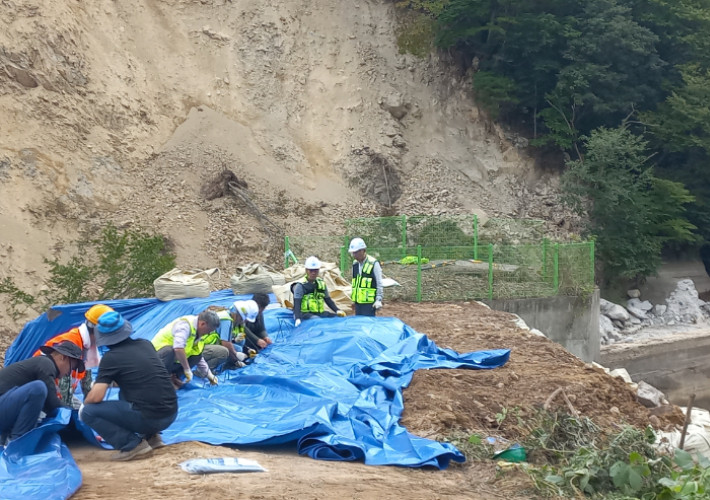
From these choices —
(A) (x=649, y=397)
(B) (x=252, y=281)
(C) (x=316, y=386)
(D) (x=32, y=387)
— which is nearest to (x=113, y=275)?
(B) (x=252, y=281)

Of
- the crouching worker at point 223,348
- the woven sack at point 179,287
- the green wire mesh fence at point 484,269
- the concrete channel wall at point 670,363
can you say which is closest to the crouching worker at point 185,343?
the crouching worker at point 223,348

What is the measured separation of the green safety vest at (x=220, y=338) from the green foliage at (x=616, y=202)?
1482cm

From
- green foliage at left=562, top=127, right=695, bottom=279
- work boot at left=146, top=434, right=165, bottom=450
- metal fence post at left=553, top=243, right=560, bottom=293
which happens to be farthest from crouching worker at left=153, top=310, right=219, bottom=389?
green foliage at left=562, top=127, right=695, bottom=279

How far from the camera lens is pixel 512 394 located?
6.38m

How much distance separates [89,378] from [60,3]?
16267 mm

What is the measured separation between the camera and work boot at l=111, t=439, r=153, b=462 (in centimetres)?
472

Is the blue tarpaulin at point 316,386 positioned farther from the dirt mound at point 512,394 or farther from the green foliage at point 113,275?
the green foliage at point 113,275

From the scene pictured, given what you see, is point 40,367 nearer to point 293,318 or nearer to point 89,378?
point 89,378

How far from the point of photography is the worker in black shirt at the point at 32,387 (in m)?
4.64

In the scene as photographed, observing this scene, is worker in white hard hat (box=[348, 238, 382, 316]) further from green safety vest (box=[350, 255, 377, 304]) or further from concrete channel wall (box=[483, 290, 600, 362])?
concrete channel wall (box=[483, 290, 600, 362])

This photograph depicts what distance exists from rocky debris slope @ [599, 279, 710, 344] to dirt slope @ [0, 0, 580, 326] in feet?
11.9

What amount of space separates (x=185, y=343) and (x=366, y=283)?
326 cm

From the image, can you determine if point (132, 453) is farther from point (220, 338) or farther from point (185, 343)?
point (220, 338)

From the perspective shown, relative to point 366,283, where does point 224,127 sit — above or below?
above
